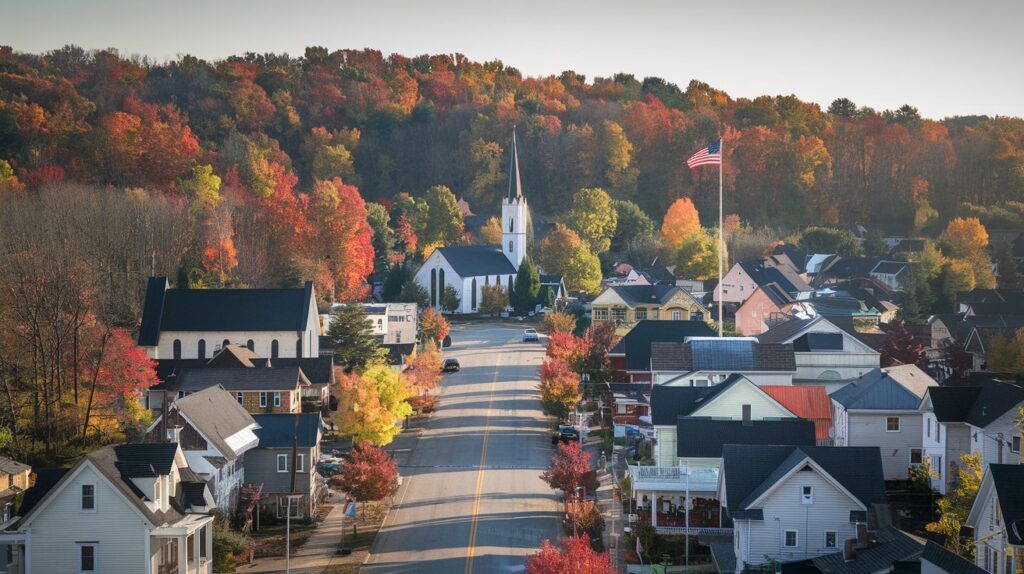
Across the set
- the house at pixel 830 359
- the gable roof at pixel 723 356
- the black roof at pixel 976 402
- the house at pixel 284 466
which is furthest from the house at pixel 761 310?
the house at pixel 284 466

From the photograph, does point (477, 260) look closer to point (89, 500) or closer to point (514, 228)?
point (514, 228)

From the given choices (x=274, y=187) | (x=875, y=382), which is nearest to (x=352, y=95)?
(x=274, y=187)

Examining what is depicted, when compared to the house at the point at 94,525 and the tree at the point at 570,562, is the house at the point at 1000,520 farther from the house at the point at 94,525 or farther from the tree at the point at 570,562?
the house at the point at 94,525

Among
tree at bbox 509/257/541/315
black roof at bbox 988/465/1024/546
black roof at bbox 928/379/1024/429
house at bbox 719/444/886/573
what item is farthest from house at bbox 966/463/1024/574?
tree at bbox 509/257/541/315

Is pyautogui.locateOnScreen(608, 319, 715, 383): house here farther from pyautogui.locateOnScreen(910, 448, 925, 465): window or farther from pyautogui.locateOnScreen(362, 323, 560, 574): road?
pyautogui.locateOnScreen(910, 448, 925, 465): window

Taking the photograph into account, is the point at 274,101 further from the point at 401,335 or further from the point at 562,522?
the point at 562,522
